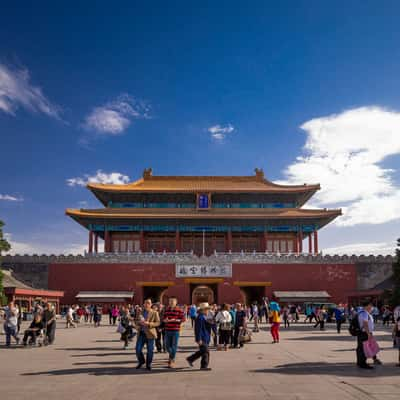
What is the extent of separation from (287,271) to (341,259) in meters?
4.59

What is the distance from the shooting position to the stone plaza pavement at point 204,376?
22.8ft

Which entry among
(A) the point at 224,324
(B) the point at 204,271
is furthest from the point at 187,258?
(A) the point at 224,324

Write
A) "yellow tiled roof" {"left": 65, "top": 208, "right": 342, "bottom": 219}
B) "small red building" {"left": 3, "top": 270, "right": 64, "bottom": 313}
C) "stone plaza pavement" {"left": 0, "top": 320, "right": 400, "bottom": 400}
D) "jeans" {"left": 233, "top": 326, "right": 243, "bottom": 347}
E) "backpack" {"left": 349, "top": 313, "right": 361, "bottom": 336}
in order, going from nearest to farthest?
"stone plaza pavement" {"left": 0, "top": 320, "right": 400, "bottom": 400} < "backpack" {"left": 349, "top": 313, "right": 361, "bottom": 336} < "jeans" {"left": 233, "top": 326, "right": 243, "bottom": 347} < "small red building" {"left": 3, "top": 270, "right": 64, "bottom": 313} < "yellow tiled roof" {"left": 65, "top": 208, "right": 342, "bottom": 219}

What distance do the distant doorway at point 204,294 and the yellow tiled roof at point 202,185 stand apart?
28.6ft

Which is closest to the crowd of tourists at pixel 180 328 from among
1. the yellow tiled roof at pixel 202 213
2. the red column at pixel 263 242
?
the yellow tiled roof at pixel 202 213

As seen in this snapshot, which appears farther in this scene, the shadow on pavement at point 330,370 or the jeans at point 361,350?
the jeans at point 361,350

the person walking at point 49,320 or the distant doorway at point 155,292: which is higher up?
the distant doorway at point 155,292

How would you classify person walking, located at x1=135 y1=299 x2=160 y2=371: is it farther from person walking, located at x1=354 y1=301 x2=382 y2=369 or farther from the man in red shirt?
person walking, located at x1=354 y1=301 x2=382 y2=369

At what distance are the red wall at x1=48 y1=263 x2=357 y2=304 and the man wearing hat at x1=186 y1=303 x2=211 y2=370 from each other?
27.6m

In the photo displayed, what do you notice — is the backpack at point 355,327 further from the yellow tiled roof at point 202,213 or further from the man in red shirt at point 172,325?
the yellow tiled roof at point 202,213

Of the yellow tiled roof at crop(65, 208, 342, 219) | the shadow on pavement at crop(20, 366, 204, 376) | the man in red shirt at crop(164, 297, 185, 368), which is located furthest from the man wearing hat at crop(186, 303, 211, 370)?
the yellow tiled roof at crop(65, 208, 342, 219)

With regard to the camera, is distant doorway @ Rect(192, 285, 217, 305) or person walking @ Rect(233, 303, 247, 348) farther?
distant doorway @ Rect(192, 285, 217, 305)

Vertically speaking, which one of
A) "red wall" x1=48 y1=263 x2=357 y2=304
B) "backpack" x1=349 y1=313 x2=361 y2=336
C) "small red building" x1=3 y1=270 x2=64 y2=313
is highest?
"red wall" x1=48 y1=263 x2=357 y2=304

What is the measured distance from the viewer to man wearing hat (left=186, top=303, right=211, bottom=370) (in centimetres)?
938
